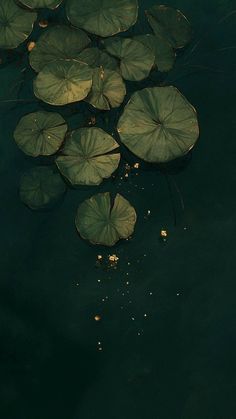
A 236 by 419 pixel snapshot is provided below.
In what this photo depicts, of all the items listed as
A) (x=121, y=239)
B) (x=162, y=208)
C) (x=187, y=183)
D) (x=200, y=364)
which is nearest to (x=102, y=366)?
(x=200, y=364)

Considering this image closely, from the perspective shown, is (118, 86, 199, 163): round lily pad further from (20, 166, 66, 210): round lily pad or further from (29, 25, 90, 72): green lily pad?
(29, 25, 90, 72): green lily pad

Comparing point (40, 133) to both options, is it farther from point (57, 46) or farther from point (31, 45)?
point (31, 45)

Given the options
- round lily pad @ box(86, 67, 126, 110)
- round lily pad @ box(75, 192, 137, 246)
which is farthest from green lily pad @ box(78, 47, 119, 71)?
round lily pad @ box(75, 192, 137, 246)

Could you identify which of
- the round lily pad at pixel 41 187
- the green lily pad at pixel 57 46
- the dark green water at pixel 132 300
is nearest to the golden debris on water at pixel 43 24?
the green lily pad at pixel 57 46

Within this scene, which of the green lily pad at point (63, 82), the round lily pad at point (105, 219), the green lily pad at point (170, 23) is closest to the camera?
the round lily pad at point (105, 219)

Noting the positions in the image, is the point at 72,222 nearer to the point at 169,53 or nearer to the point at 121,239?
the point at 121,239

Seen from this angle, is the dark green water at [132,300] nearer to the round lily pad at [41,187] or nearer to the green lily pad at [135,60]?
the round lily pad at [41,187]
